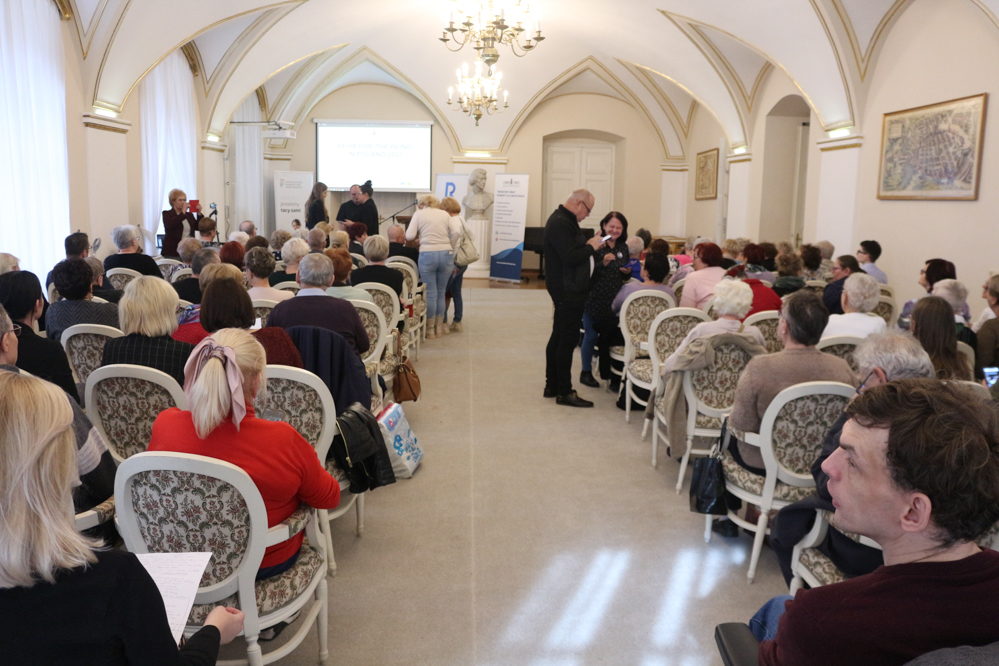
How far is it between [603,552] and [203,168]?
1029 cm

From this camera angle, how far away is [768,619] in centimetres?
166

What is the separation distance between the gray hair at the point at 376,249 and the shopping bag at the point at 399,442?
2142 mm

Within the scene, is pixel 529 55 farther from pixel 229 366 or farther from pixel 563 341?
pixel 229 366

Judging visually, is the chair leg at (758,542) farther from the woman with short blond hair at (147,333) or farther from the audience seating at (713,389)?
the woman with short blond hair at (147,333)

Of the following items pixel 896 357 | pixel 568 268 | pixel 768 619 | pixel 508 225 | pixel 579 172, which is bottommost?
pixel 768 619

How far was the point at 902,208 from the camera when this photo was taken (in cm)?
754

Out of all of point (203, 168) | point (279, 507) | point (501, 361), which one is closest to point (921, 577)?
point (279, 507)

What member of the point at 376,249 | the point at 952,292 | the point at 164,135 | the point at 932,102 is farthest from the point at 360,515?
the point at 164,135

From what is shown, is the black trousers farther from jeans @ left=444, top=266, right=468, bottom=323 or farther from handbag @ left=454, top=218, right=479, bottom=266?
jeans @ left=444, top=266, right=468, bottom=323

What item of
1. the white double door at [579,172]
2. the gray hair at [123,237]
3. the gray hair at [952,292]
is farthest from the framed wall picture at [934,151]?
the white double door at [579,172]

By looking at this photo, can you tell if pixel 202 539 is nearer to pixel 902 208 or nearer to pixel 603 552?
pixel 603 552

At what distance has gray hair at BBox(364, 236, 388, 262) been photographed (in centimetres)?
582

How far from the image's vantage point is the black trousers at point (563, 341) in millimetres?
5293

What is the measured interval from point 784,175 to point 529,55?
17.4 feet
